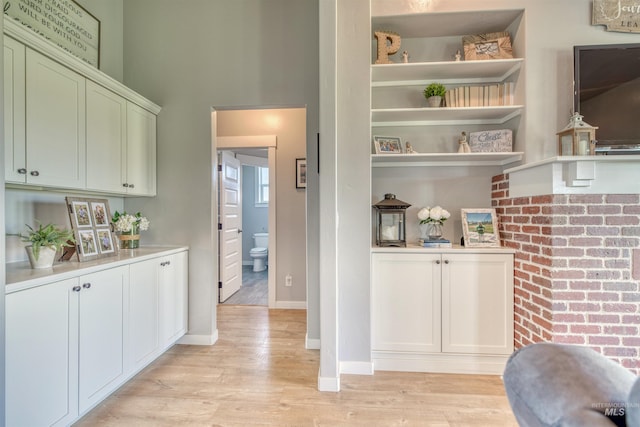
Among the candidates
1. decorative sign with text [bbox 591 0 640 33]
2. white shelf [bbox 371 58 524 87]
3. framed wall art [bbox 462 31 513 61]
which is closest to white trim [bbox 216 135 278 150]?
white shelf [bbox 371 58 524 87]

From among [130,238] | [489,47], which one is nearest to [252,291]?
[130,238]

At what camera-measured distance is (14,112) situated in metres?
1.61

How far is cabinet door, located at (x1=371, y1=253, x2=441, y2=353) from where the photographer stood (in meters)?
2.30

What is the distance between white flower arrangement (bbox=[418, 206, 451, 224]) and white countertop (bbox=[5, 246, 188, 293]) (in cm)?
205

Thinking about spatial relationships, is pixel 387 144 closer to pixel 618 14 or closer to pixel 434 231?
pixel 434 231

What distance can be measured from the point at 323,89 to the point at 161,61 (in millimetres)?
1720

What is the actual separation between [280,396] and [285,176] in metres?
2.46

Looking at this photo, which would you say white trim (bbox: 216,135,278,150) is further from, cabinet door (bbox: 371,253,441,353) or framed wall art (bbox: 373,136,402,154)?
cabinet door (bbox: 371,253,441,353)

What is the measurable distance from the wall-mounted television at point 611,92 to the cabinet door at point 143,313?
3.19 m

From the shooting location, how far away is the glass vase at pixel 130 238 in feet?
8.22

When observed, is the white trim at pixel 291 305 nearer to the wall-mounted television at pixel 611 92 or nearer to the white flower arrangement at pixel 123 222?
the white flower arrangement at pixel 123 222

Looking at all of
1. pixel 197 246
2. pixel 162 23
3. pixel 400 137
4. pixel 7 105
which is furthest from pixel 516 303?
pixel 162 23

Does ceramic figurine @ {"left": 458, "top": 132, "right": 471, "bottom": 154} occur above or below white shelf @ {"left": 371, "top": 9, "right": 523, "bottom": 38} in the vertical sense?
below

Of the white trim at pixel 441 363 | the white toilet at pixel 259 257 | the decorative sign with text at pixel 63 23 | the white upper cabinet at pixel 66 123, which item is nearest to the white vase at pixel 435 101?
the white trim at pixel 441 363
